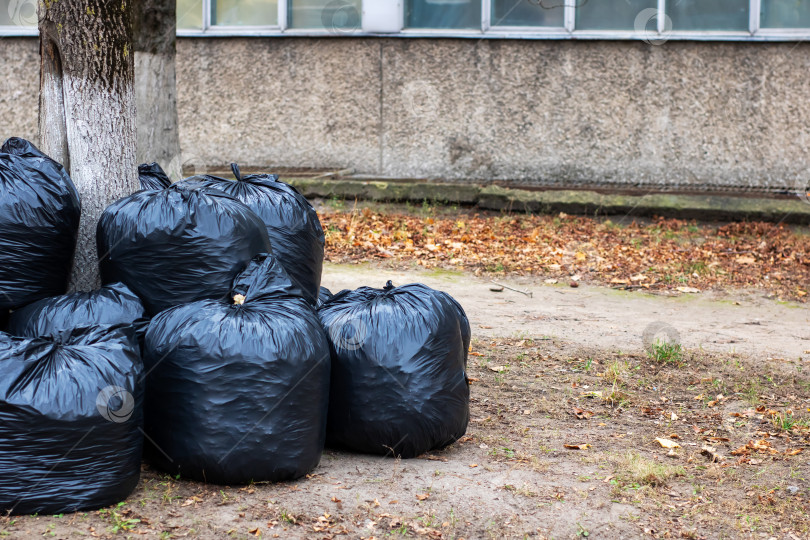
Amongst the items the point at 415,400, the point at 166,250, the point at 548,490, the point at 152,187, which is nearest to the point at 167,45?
the point at 152,187

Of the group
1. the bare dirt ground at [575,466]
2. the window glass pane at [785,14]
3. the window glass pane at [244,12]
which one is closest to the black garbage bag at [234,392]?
the bare dirt ground at [575,466]

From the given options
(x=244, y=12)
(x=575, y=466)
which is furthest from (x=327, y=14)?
(x=575, y=466)

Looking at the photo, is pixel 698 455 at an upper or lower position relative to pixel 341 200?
lower

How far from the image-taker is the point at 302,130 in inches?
421

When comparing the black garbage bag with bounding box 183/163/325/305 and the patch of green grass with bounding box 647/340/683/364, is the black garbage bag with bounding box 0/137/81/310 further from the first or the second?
the patch of green grass with bounding box 647/340/683/364

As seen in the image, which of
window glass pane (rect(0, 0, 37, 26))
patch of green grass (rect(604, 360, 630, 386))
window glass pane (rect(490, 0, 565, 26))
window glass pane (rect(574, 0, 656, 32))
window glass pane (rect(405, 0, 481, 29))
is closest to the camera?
patch of green grass (rect(604, 360, 630, 386))

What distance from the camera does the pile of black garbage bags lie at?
287cm

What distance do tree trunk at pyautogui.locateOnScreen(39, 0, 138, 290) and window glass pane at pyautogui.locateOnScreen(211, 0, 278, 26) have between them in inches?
266

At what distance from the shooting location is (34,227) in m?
3.51

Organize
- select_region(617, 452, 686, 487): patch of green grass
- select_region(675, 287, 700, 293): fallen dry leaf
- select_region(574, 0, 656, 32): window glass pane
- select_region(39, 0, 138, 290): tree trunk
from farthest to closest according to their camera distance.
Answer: select_region(574, 0, 656, 32): window glass pane < select_region(675, 287, 700, 293): fallen dry leaf < select_region(39, 0, 138, 290): tree trunk < select_region(617, 452, 686, 487): patch of green grass

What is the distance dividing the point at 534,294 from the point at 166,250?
4.02 metres

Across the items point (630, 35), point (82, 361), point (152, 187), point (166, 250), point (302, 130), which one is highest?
point (630, 35)

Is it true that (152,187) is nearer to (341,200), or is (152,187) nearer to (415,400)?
(415,400)

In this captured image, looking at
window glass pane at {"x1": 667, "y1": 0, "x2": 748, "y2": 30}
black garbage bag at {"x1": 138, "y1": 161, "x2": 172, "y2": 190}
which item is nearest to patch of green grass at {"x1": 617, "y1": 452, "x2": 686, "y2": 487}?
black garbage bag at {"x1": 138, "y1": 161, "x2": 172, "y2": 190}
